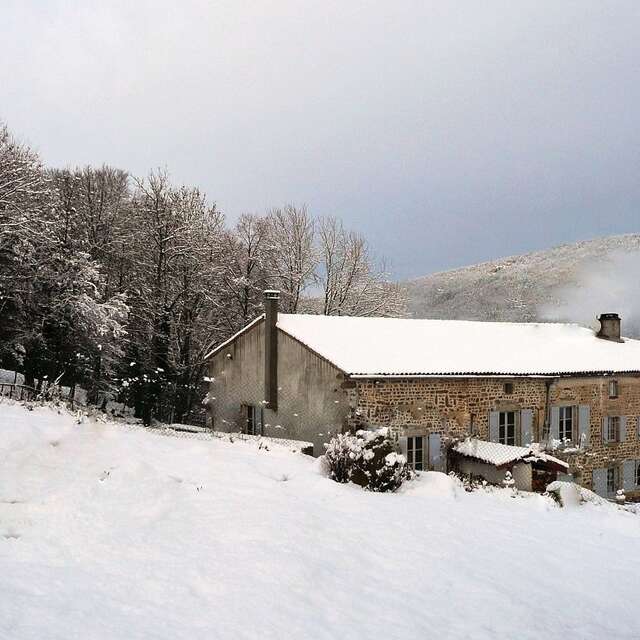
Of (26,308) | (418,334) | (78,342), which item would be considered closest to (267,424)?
(418,334)

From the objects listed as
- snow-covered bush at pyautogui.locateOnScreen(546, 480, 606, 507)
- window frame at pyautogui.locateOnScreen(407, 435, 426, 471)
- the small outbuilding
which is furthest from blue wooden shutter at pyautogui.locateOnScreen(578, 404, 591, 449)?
snow-covered bush at pyautogui.locateOnScreen(546, 480, 606, 507)

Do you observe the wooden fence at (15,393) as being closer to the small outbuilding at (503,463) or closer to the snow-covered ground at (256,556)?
the snow-covered ground at (256,556)

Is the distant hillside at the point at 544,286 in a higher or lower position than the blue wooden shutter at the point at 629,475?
higher

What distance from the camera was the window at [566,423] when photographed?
66.4 feet

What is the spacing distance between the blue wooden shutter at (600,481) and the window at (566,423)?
69.6 inches

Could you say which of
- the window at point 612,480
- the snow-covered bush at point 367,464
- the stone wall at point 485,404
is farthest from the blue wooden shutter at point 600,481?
the snow-covered bush at point 367,464

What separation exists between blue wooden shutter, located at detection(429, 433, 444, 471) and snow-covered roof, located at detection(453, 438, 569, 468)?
0.55 m

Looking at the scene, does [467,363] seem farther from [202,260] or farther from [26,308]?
[26,308]

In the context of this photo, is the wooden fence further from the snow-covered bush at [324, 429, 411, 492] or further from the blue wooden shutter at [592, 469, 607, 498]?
the blue wooden shutter at [592, 469, 607, 498]

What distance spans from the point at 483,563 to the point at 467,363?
1234 centimetres

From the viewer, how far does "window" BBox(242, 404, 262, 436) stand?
20.0m

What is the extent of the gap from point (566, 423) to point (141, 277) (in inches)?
751

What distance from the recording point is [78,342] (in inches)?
883

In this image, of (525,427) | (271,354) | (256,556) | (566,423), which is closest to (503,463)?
(525,427)
